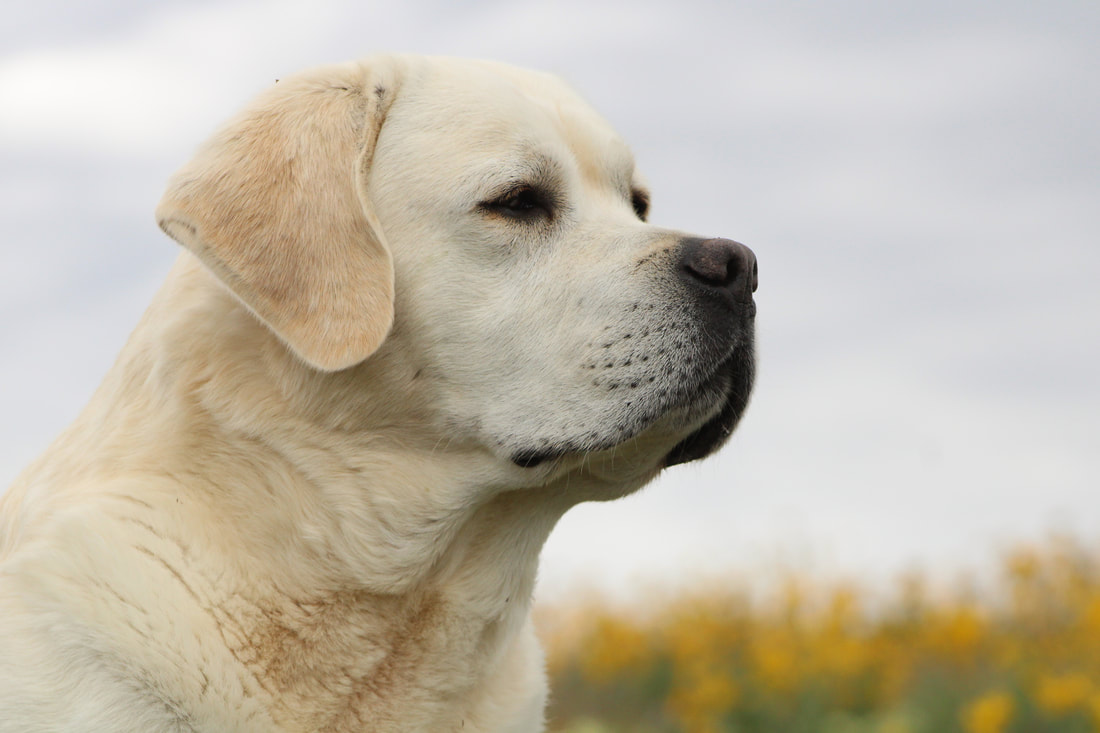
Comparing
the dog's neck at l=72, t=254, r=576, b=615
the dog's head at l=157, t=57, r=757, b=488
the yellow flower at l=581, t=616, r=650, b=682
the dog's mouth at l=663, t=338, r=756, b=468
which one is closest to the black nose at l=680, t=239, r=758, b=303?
the dog's head at l=157, t=57, r=757, b=488

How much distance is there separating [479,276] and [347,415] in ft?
1.70

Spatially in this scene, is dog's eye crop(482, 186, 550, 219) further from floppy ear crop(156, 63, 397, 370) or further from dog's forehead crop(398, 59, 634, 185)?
floppy ear crop(156, 63, 397, 370)

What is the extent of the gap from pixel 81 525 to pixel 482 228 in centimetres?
134

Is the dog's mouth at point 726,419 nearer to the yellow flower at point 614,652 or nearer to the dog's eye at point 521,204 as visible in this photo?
the dog's eye at point 521,204

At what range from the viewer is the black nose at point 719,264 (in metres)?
3.21

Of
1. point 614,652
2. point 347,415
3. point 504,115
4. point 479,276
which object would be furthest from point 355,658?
point 614,652

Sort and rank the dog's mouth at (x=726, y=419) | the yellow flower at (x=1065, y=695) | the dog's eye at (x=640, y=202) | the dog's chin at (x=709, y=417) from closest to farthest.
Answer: the dog's chin at (x=709, y=417)
the dog's mouth at (x=726, y=419)
the dog's eye at (x=640, y=202)
the yellow flower at (x=1065, y=695)

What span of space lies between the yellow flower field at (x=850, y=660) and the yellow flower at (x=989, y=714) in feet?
0.04

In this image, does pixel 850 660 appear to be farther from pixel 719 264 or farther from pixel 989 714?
pixel 719 264

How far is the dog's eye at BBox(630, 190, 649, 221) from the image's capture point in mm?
4051

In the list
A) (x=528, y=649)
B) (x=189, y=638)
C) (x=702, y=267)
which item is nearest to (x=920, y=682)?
(x=528, y=649)

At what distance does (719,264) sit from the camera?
3.21 meters

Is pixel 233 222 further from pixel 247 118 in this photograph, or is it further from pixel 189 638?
pixel 189 638

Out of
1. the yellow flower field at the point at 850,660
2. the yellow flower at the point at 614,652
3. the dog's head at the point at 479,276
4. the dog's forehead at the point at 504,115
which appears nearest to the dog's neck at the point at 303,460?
the dog's head at the point at 479,276
